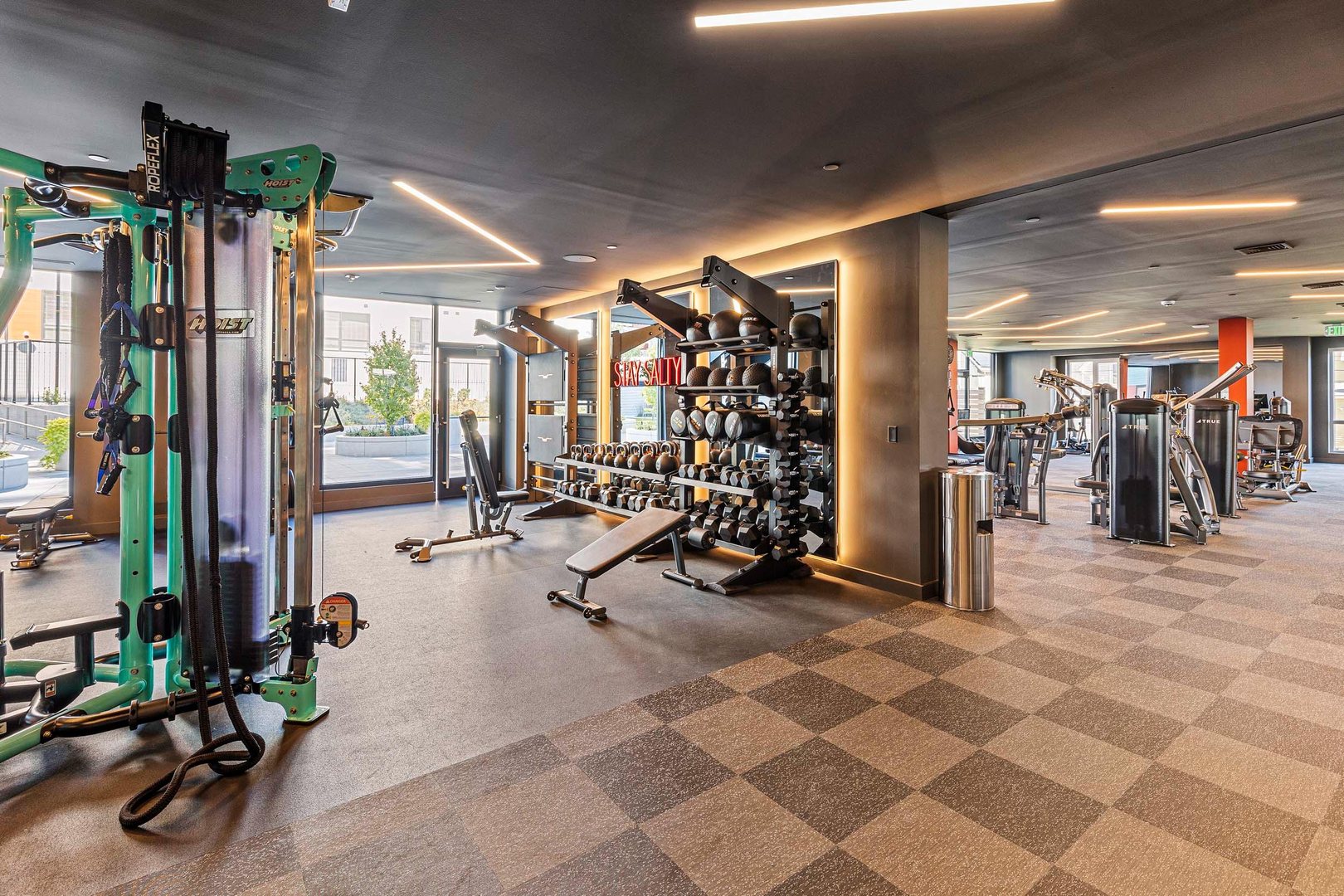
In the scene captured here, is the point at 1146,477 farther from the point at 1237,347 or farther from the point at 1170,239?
the point at 1237,347

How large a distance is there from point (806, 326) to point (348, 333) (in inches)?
251

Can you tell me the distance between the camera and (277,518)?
95.8 inches

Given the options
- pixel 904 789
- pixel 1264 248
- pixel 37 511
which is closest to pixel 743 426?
pixel 904 789

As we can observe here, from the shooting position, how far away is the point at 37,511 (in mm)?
4871

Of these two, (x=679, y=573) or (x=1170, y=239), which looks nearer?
(x=679, y=573)

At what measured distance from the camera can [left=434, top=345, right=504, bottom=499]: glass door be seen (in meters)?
8.28

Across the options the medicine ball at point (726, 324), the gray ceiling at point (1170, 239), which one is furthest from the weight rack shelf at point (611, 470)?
the gray ceiling at point (1170, 239)

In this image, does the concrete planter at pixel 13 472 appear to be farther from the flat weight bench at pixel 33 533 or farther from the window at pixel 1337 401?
the window at pixel 1337 401

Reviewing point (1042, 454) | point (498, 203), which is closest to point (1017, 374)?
point (1042, 454)

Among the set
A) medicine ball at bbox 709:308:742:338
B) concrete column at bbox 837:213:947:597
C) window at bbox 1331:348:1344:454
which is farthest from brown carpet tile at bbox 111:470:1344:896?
window at bbox 1331:348:1344:454

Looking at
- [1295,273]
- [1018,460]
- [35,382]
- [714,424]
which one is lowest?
[1018,460]

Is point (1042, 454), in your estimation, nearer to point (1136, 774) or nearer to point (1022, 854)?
point (1136, 774)

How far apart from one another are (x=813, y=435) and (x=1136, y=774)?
2876 millimetres

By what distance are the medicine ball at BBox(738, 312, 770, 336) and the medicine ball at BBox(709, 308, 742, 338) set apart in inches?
4.1
